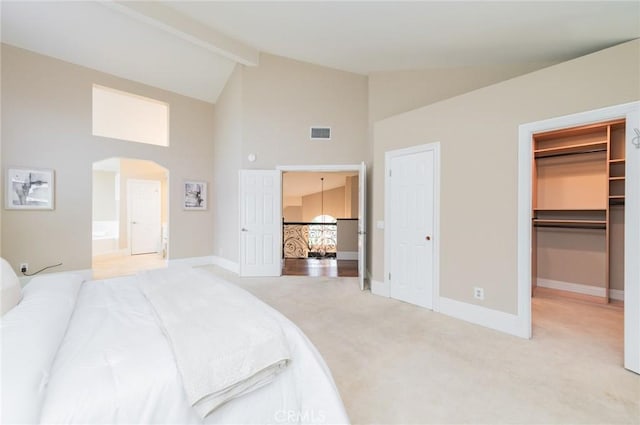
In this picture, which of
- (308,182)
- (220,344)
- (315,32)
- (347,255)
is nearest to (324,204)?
(308,182)

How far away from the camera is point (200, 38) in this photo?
172 inches

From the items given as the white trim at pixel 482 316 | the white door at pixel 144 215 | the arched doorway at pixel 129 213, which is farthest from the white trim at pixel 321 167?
the white door at pixel 144 215

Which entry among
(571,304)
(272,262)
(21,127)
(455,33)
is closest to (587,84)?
(455,33)

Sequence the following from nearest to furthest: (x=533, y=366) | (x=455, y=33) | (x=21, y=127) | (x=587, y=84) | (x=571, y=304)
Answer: (x=533, y=366), (x=587, y=84), (x=455, y=33), (x=571, y=304), (x=21, y=127)

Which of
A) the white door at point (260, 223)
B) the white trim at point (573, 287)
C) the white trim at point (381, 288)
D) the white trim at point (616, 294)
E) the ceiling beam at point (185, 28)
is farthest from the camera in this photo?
the white door at point (260, 223)

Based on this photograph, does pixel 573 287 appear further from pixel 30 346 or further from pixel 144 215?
pixel 144 215

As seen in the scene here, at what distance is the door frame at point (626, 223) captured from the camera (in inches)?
85.1

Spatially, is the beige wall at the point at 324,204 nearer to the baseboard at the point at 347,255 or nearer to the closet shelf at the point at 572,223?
the baseboard at the point at 347,255

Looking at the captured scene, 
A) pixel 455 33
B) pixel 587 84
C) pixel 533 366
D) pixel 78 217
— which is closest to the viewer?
pixel 533 366

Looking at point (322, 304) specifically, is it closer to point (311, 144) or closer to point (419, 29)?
point (311, 144)

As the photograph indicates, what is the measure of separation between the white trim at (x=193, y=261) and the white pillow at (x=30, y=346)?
A: 4344 millimetres

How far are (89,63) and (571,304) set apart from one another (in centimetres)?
819

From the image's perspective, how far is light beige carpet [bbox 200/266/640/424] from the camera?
5.68 ft

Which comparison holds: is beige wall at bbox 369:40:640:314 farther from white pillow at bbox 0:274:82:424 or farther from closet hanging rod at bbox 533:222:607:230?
white pillow at bbox 0:274:82:424
